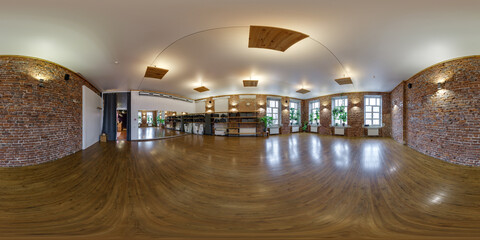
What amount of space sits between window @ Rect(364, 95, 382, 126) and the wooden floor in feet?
23.3

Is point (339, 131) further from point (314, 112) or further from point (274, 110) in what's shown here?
point (274, 110)

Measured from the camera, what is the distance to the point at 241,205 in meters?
1.79

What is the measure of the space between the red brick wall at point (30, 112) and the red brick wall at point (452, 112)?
10318 millimetres

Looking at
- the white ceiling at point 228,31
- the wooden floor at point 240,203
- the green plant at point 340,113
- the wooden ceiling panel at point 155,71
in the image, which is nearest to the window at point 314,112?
the green plant at point 340,113

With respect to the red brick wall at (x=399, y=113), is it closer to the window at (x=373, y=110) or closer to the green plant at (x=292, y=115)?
the window at (x=373, y=110)

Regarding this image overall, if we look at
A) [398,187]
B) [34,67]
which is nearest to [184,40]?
[34,67]

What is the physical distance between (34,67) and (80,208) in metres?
4.46

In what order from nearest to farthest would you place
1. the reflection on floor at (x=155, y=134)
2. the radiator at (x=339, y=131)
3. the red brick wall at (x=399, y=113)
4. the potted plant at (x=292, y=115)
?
the red brick wall at (x=399, y=113), the reflection on floor at (x=155, y=134), the radiator at (x=339, y=131), the potted plant at (x=292, y=115)

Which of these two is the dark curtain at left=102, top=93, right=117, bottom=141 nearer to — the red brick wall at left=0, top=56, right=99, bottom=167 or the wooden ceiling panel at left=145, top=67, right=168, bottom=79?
the red brick wall at left=0, top=56, right=99, bottom=167

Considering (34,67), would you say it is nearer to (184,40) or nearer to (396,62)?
(184,40)

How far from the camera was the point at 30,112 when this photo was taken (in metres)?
3.71

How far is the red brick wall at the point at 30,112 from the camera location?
3.53m

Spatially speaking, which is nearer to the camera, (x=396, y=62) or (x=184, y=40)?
(x=184, y=40)

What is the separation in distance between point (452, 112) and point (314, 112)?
25.1 feet
